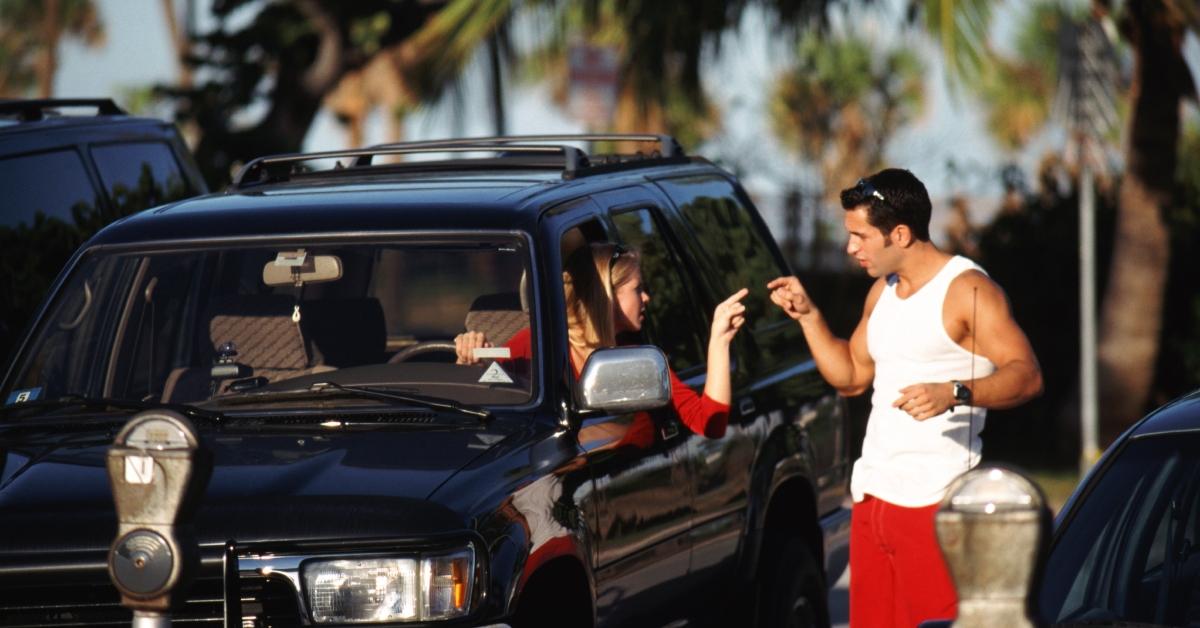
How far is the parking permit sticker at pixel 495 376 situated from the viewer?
560cm

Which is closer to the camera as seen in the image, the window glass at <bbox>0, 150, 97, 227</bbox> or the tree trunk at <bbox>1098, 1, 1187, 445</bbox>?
the window glass at <bbox>0, 150, 97, 227</bbox>

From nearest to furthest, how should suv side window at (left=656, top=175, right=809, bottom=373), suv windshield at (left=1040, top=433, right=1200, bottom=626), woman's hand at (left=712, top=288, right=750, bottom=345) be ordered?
suv windshield at (left=1040, top=433, right=1200, bottom=626) < woman's hand at (left=712, top=288, right=750, bottom=345) < suv side window at (left=656, top=175, right=809, bottom=373)

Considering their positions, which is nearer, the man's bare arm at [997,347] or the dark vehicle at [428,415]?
the dark vehicle at [428,415]

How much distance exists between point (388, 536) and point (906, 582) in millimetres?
1634

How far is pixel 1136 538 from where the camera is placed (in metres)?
4.50

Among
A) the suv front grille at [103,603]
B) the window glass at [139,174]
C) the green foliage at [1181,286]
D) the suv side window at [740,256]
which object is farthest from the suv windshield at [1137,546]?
the green foliage at [1181,286]

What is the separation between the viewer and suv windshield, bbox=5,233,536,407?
572cm

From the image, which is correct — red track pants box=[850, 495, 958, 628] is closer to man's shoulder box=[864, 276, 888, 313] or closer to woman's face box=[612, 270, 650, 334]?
man's shoulder box=[864, 276, 888, 313]

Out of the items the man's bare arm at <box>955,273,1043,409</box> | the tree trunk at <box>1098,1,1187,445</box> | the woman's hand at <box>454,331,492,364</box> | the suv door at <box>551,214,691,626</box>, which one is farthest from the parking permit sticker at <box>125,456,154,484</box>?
the tree trunk at <box>1098,1,1187,445</box>

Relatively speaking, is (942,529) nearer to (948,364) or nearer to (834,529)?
(948,364)

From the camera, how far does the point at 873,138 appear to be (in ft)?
64.3

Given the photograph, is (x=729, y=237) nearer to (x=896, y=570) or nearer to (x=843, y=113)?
(x=896, y=570)

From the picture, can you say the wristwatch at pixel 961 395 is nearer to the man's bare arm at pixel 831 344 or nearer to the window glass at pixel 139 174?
the man's bare arm at pixel 831 344

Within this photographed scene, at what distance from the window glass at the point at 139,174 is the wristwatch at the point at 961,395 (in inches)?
174
